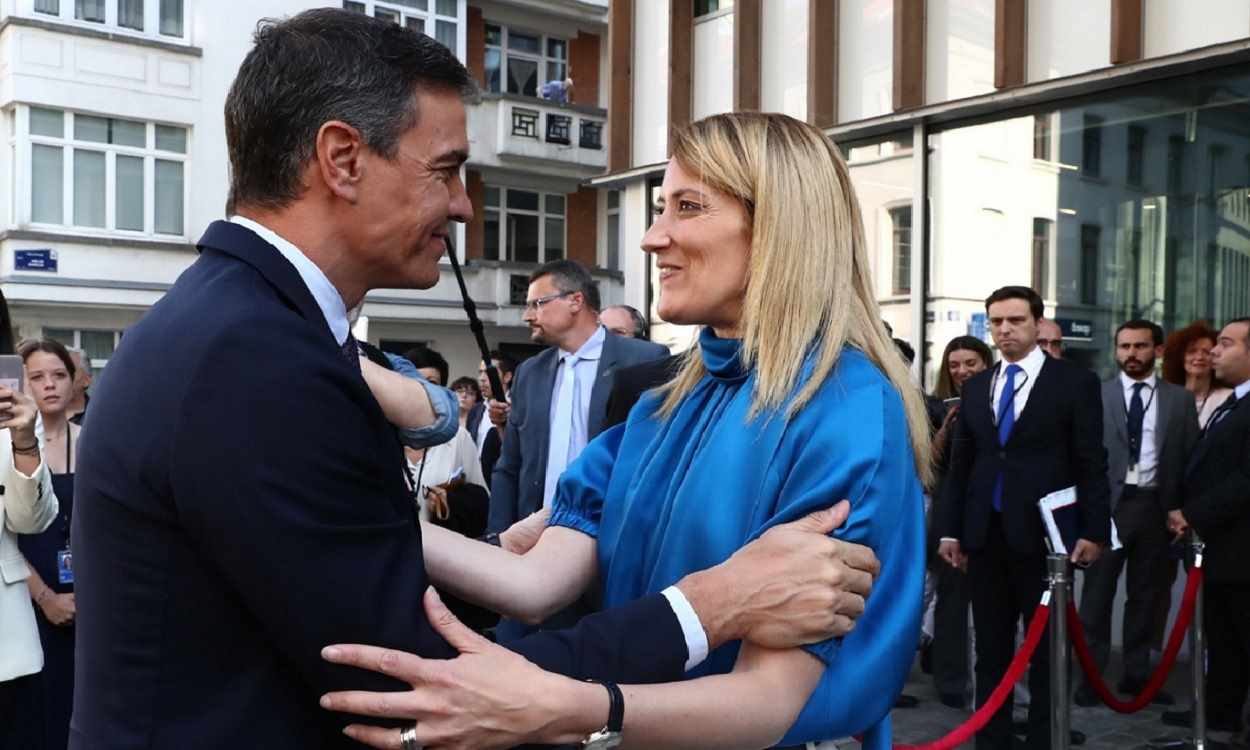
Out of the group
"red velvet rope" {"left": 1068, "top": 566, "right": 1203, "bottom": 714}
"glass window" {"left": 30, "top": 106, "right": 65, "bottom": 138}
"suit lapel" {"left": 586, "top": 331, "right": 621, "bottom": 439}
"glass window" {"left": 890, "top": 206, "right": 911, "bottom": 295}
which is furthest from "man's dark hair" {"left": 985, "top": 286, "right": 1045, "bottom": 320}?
"glass window" {"left": 30, "top": 106, "right": 65, "bottom": 138}

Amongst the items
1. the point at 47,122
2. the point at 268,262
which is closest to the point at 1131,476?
the point at 268,262

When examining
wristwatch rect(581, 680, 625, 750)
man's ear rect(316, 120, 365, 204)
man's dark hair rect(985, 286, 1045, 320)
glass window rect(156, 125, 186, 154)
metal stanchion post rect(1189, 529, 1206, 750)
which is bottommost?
metal stanchion post rect(1189, 529, 1206, 750)

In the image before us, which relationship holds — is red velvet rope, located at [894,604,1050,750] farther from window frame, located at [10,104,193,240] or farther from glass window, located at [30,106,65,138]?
glass window, located at [30,106,65,138]

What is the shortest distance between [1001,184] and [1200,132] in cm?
157

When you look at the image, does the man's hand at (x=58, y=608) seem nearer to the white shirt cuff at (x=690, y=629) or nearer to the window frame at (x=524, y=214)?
the white shirt cuff at (x=690, y=629)

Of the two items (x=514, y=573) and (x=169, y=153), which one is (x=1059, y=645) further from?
(x=169, y=153)

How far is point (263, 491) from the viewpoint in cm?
138

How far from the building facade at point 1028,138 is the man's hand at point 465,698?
7586 millimetres

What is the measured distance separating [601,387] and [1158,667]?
2.97 meters

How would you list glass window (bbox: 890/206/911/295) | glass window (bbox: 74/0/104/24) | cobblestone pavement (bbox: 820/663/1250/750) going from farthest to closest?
glass window (bbox: 74/0/104/24) → glass window (bbox: 890/206/911/295) → cobblestone pavement (bbox: 820/663/1250/750)

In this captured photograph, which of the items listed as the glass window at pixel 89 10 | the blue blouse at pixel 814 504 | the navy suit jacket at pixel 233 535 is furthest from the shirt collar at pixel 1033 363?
the glass window at pixel 89 10

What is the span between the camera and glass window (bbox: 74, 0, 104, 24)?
20062mm

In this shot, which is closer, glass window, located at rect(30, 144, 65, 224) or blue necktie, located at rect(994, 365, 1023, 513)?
blue necktie, located at rect(994, 365, 1023, 513)

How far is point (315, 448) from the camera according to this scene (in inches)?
55.6
